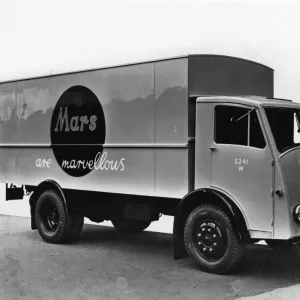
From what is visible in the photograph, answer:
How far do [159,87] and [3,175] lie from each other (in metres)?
4.71

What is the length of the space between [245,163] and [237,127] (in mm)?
551

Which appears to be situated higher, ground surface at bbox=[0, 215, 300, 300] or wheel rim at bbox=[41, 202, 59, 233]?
wheel rim at bbox=[41, 202, 59, 233]

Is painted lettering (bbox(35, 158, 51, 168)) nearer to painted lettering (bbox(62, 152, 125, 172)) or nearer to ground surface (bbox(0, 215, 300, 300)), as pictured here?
painted lettering (bbox(62, 152, 125, 172))

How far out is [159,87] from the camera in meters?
8.59

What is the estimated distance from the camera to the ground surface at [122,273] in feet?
22.4

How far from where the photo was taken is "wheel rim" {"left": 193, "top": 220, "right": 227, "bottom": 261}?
779 centimetres

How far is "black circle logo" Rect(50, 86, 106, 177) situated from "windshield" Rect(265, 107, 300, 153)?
10.1ft

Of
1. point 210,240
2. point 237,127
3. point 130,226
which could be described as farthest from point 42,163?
point 237,127

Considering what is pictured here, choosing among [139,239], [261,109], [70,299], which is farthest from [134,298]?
[139,239]

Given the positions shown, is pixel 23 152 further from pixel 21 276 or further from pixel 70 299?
pixel 70 299

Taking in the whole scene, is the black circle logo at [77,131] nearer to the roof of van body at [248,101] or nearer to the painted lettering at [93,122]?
the painted lettering at [93,122]

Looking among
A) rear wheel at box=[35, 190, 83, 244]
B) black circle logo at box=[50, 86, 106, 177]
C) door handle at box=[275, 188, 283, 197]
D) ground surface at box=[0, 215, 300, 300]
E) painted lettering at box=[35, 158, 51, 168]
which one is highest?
black circle logo at box=[50, 86, 106, 177]

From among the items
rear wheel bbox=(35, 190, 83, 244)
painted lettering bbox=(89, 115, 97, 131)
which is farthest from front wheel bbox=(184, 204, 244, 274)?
rear wheel bbox=(35, 190, 83, 244)

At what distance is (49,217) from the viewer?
10719 millimetres
